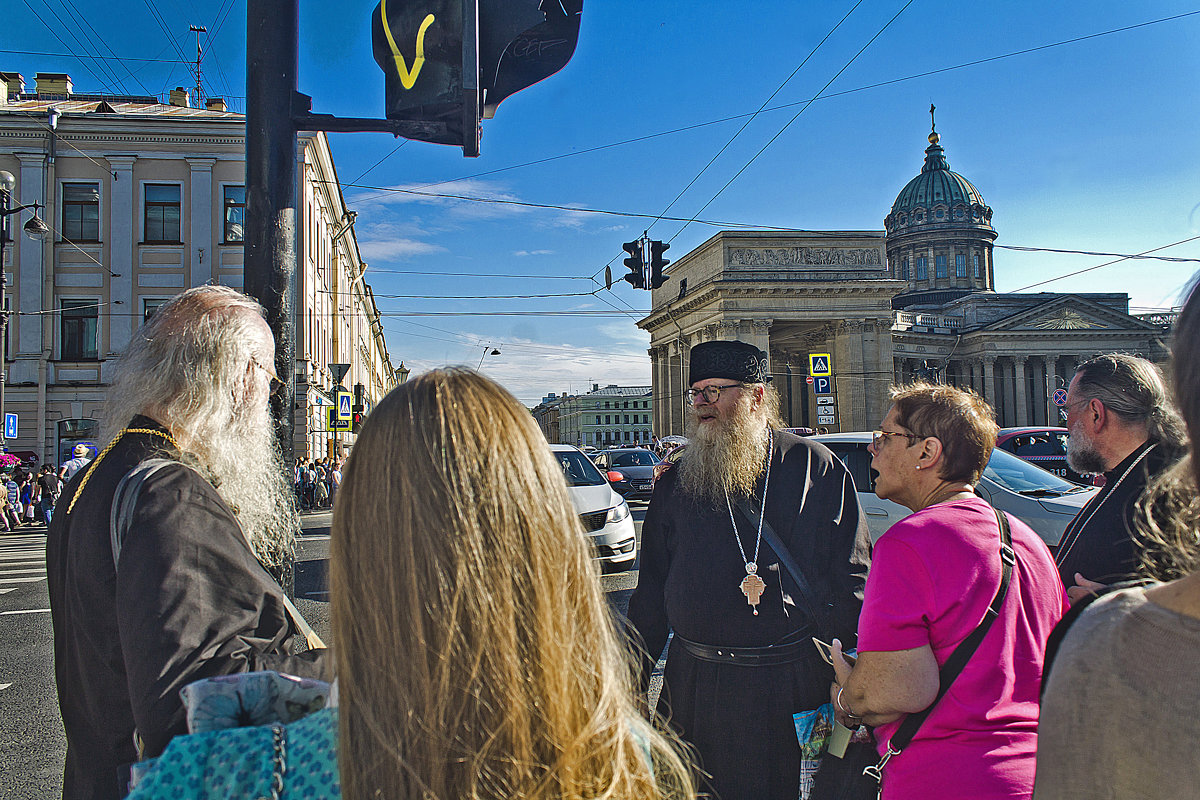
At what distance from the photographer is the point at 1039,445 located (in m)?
13.1

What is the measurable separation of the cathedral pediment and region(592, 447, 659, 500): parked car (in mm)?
52963

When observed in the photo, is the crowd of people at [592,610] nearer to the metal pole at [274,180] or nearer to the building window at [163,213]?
the metal pole at [274,180]

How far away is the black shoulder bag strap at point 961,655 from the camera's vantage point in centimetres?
193

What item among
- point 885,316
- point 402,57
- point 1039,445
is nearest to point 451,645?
point 402,57

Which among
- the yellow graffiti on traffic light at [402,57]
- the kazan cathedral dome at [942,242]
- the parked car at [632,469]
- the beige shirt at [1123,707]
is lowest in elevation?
the parked car at [632,469]

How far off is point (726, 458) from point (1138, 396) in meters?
1.47

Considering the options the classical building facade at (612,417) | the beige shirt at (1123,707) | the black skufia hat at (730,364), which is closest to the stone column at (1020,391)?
the black skufia hat at (730,364)

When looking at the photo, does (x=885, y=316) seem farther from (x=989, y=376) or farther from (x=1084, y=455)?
(x=1084, y=455)

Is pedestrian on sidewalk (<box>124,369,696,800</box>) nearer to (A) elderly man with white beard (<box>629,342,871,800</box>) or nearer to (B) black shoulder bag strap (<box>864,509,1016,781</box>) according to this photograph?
(B) black shoulder bag strap (<box>864,509,1016,781</box>)

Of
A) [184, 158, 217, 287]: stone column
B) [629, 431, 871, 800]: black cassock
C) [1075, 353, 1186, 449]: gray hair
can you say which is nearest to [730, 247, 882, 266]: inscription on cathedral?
[184, 158, 217, 287]: stone column

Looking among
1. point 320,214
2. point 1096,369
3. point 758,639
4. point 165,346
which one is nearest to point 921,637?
point 758,639

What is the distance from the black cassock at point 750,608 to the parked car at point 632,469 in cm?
1914

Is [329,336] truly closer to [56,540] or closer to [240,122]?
[240,122]

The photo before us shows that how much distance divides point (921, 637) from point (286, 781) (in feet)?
4.93
